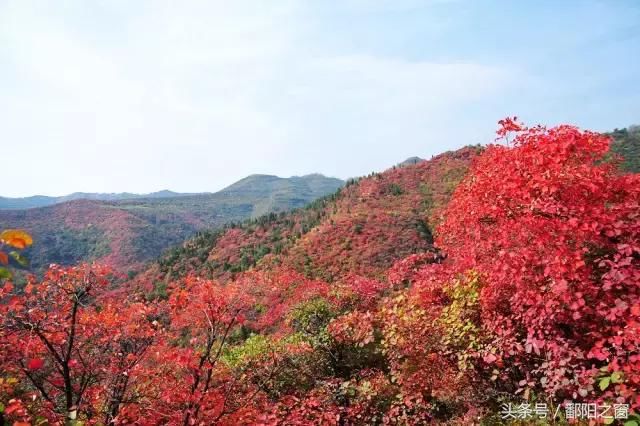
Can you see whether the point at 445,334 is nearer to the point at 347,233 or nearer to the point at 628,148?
the point at 347,233

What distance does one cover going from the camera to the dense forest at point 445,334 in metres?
5.53

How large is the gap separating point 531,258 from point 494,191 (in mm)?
1767

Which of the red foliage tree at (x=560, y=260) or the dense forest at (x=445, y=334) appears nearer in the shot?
the red foliage tree at (x=560, y=260)

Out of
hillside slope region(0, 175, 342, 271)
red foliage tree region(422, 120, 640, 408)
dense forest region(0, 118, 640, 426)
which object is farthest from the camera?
hillside slope region(0, 175, 342, 271)

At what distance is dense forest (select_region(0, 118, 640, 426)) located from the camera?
553 centimetres

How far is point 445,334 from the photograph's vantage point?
795 centimetres

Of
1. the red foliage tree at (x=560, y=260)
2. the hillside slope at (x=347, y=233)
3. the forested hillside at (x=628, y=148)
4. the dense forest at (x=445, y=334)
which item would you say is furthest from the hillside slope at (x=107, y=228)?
the red foliage tree at (x=560, y=260)

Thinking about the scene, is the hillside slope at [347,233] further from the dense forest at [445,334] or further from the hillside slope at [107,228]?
the hillside slope at [107,228]

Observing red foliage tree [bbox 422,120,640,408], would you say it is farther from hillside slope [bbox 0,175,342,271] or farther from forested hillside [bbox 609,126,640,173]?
hillside slope [bbox 0,175,342,271]

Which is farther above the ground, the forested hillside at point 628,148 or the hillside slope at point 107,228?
the forested hillside at point 628,148

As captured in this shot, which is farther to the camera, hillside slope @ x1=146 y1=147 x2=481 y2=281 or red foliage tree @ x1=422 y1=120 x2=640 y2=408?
hillside slope @ x1=146 y1=147 x2=481 y2=281

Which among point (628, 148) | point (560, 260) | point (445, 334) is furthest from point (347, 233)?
point (628, 148)

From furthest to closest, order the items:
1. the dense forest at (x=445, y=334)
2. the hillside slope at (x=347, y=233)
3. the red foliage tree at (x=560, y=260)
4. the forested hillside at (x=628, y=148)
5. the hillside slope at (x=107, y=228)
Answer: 1. the hillside slope at (x=107, y=228)
2. the forested hillside at (x=628, y=148)
3. the hillside slope at (x=347, y=233)
4. the dense forest at (x=445, y=334)
5. the red foliage tree at (x=560, y=260)

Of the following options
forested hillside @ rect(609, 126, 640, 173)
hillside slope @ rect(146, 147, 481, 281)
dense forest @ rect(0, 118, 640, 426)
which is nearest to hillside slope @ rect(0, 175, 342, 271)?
hillside slope @ rect(146, 147, 481, 281)
